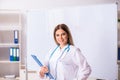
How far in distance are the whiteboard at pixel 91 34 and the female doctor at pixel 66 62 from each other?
0.10 meters

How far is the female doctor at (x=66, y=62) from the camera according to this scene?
7.52 ft

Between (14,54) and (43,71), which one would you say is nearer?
(43,71)

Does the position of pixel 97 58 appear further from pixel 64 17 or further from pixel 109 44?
pixel 64 17

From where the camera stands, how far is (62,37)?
93.2 inches

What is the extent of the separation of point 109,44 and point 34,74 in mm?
944

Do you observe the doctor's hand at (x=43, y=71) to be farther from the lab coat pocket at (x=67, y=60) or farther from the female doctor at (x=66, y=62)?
the lab coat pocket at (x=67, y=60)

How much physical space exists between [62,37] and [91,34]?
0.34m

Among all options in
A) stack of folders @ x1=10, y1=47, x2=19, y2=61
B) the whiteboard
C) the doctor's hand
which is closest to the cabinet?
stack of folders @ x1=10, y1=47, x2=19, y2=61

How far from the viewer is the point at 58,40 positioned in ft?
7.90

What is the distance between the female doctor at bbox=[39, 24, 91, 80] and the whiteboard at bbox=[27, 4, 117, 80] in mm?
96

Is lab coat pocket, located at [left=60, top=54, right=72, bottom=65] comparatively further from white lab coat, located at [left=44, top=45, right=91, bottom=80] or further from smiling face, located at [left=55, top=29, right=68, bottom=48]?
smiling face, located at [left=55, top=29, right=68, bottom=48]

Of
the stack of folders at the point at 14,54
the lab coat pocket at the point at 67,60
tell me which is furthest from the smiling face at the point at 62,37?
the stack of folders at the point at 14,54

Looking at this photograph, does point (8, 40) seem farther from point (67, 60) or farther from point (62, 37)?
point (67, 60)

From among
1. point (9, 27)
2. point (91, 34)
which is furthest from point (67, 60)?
point (9, 27)
